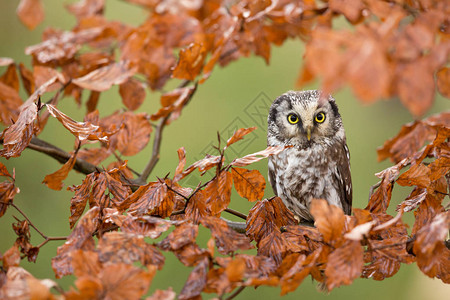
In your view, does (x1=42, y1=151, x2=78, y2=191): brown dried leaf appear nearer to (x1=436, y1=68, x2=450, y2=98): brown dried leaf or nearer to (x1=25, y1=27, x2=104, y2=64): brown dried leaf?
(x1=25, y1=27, x2=104, y2=64): brown dried leaf

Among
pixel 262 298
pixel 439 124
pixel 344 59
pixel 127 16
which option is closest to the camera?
pixel 344 59

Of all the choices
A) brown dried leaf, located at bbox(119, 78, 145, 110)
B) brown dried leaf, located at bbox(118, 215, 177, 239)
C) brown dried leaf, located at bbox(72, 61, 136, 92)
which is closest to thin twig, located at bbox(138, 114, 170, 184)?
brown dried leaf, located at bbox(119, 78, 145, 110)

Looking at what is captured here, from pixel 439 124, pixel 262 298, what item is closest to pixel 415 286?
pixel 262 298

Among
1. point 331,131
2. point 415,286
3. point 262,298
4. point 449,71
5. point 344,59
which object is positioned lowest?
point 415,286

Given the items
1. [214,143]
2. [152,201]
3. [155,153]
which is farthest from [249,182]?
[214,143]

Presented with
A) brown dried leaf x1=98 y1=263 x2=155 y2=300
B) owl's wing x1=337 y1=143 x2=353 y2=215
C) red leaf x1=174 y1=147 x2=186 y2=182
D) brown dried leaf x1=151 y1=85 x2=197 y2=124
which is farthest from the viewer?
owl's wing x1=337 y1=143 x2=353 y2=215

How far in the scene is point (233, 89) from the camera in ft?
9.47

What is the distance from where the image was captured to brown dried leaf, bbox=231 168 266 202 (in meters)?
0.95

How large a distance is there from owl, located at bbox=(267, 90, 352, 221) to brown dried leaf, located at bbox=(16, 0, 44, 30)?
2.43ft

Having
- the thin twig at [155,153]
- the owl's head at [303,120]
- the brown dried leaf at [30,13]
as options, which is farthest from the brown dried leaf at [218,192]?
the brown dried leaf at [30,13]

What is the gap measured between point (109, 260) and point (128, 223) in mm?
78

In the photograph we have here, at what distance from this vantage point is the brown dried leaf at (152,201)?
2.82 ft

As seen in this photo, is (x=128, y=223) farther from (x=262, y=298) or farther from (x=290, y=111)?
(x=262, y=298)

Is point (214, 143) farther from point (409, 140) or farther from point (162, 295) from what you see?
point (162, 295)
